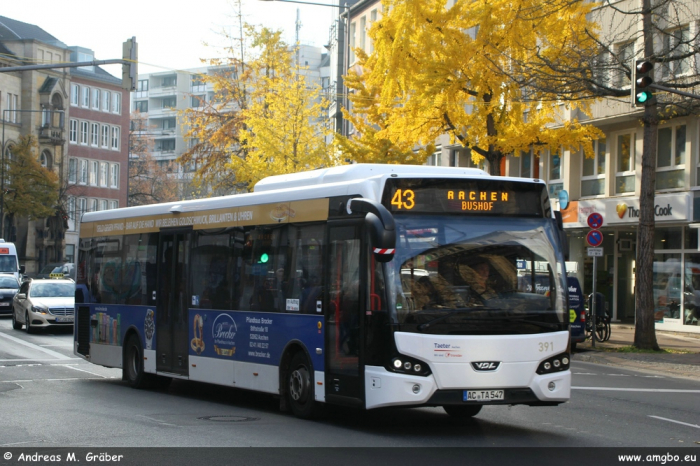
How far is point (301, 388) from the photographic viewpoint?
12133mm

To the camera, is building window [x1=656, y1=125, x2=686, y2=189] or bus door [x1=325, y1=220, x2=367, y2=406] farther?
building window [x1=656, y1=125, x2=686, y2=189]

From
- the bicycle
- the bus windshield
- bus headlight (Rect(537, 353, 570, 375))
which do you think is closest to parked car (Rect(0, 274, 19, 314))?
the bicycle

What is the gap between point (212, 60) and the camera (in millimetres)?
47188

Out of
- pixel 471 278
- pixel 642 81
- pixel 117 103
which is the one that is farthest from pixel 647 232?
pixel 117 103

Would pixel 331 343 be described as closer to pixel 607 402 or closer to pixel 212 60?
pixel 607 402

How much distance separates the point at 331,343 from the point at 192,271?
4.30 metres

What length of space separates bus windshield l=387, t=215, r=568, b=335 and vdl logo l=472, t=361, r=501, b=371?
310 mm

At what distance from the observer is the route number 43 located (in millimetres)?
10953

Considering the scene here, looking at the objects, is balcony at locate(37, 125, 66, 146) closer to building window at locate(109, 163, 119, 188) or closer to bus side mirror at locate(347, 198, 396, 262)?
building window at locate(109, 163, 119, 188)

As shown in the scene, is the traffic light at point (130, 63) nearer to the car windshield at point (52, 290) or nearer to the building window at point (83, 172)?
the car windshield at point (52, 290)

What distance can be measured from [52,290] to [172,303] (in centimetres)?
1729

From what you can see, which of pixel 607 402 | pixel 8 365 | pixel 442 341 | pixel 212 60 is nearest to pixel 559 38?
pixel 607 402

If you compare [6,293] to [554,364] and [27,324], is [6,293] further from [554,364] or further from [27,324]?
[554,364]

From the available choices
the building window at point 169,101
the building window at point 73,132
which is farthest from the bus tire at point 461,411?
the building window at point 169,101
